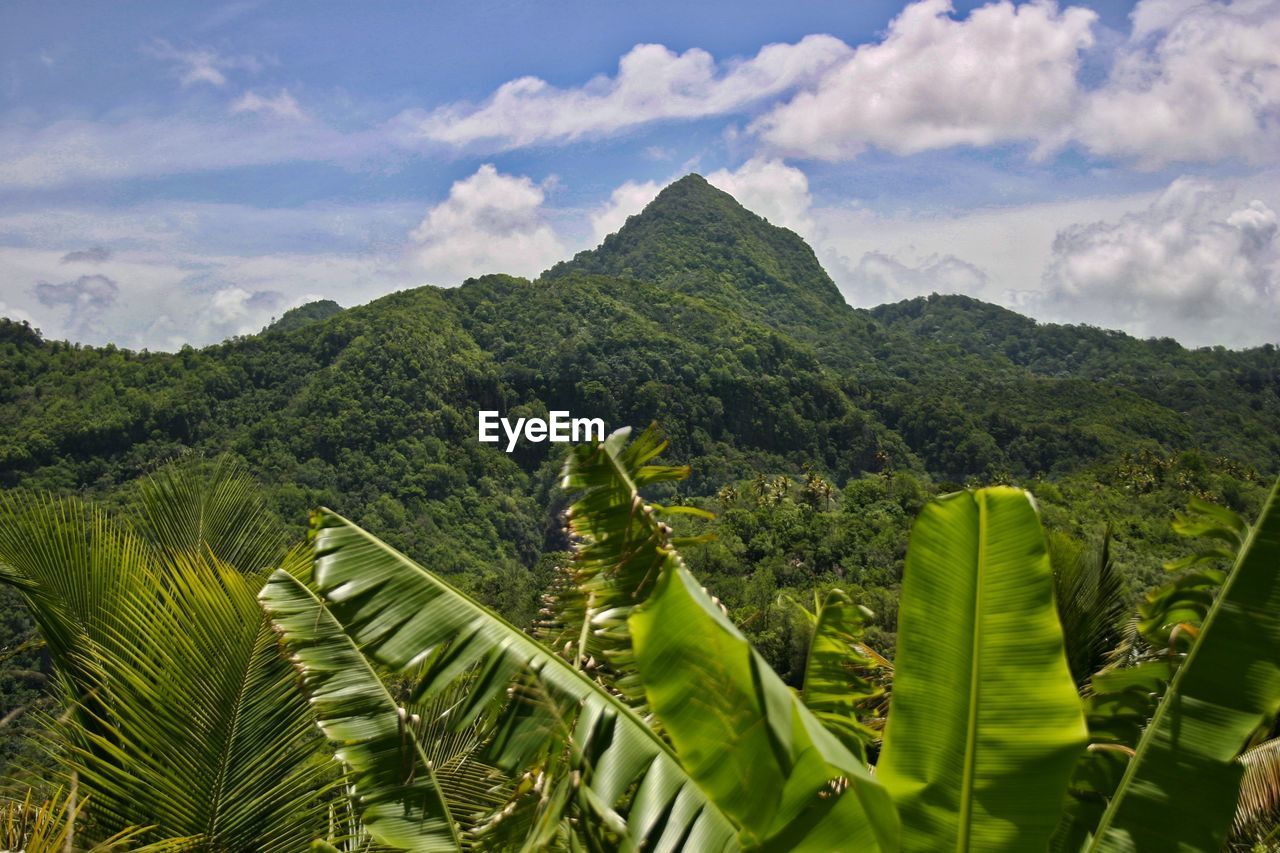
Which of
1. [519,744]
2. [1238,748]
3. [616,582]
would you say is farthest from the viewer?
[616,582]

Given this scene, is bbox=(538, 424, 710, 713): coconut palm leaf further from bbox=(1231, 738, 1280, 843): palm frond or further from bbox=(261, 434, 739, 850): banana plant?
bbox=(1231, 738, 1280, 843): palm frond

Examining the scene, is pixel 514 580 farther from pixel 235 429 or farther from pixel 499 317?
pixel 499 317

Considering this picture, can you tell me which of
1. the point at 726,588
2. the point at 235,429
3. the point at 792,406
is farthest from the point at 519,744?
the point at 792,406

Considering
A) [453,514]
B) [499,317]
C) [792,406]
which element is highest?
[499,317]

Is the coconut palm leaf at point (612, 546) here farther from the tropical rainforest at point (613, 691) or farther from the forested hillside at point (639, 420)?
the forested hillside at point (639, 420)

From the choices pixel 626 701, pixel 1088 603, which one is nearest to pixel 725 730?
pixel 626 701

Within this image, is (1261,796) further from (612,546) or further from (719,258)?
(719,258)

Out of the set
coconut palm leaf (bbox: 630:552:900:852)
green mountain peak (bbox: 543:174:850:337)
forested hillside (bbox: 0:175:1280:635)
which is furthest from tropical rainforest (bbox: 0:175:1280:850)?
green mountain peak (bbox: 543:174:850:337)

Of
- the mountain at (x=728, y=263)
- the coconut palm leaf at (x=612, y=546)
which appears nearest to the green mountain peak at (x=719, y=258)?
the mountain at (x=728, y=263)
